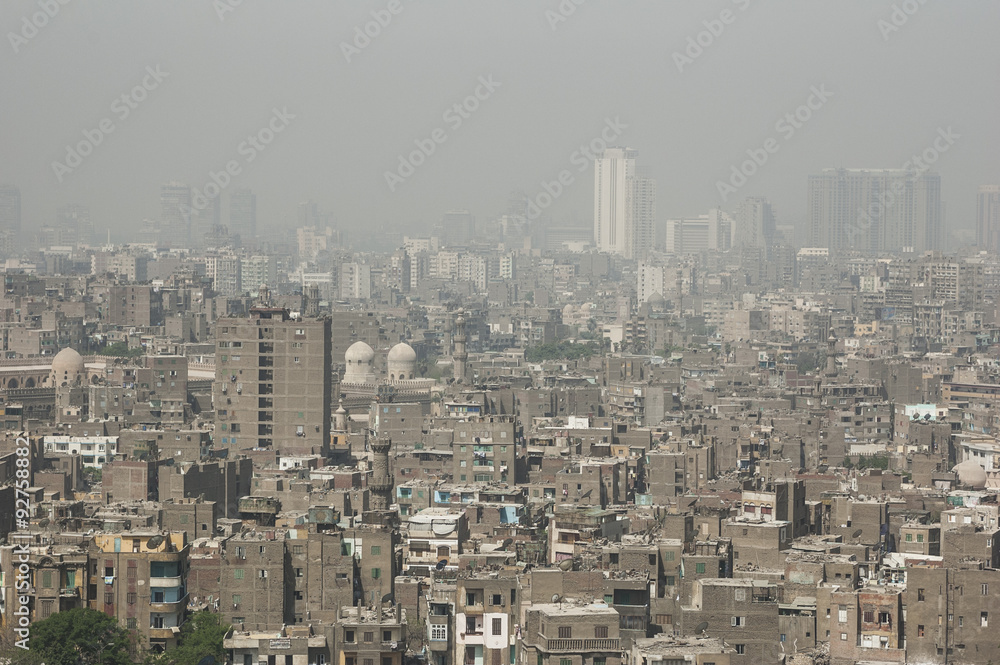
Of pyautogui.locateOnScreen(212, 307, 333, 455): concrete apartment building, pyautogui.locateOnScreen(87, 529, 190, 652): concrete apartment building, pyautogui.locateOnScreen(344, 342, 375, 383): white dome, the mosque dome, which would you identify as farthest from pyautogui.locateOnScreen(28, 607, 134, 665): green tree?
the mosque dome

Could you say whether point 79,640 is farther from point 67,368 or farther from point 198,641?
point 67,368

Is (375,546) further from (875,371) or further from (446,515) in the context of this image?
(875,371)

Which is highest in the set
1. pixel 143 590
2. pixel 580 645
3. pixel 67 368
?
pixel 67 368

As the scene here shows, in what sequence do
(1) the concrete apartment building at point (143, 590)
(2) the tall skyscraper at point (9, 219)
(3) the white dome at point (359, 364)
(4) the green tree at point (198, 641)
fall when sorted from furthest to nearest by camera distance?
1. (2) the tall skyscraper at point (9, 219)
2. (3) the white dome at point (359, 364)
3. (1) the concrete apartment building at point (143, 590)
4. (4) the green tree at point (198, 641)

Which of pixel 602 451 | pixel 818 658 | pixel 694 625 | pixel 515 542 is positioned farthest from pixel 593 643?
pixel 602 451

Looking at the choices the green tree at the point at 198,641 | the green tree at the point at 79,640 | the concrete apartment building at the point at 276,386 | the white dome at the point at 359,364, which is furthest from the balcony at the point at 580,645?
the white dome at the point at 359,364

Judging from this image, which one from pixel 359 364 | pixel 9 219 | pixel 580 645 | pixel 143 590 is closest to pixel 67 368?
pixel 359 364

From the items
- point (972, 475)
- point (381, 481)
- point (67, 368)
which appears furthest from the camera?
point (67, 368)

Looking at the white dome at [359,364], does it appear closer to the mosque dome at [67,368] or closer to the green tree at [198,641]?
the mosque dome at [67,368]
